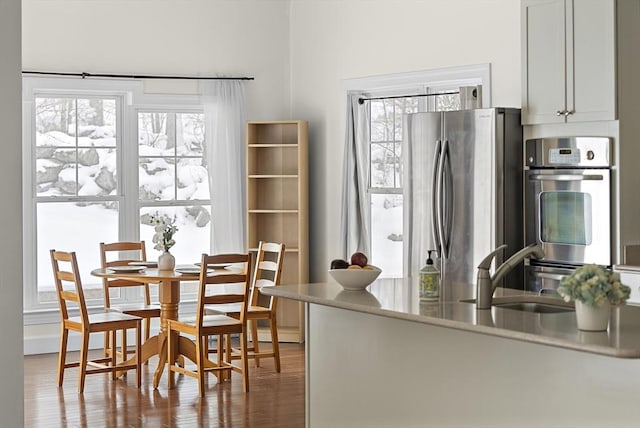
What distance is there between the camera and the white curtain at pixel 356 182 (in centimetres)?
812

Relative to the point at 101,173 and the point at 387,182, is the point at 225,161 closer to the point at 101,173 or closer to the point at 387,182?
the point at 101,173

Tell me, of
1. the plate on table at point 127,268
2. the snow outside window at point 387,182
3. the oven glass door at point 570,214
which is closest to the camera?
the oven glass door at point 570,214

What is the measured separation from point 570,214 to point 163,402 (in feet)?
9.30

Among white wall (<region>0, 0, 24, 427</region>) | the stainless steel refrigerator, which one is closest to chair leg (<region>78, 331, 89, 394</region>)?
white wall (<region>0, 0, 24, 427</region>)

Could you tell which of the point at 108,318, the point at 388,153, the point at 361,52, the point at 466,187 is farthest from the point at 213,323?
the point at 361,52

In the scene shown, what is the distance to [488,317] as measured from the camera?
134 inches

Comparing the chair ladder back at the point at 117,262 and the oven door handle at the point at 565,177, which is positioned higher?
the oven door handle at the point at 565,177

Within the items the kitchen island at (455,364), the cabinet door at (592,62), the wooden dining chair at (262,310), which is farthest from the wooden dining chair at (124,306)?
the cabinet door at (592,62)

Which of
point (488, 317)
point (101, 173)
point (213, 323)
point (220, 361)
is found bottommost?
point (220, 361)

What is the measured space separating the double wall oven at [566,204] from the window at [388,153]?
156 cm

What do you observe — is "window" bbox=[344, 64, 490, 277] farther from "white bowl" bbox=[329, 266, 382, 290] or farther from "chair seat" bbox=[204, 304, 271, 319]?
"white bowl" bbox=[329, 266, 382, 290]

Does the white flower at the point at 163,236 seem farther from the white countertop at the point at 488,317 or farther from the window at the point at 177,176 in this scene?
the white countertop at the point at 488,317

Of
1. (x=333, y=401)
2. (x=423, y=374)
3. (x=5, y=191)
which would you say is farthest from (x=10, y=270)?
(x=423, y=374)

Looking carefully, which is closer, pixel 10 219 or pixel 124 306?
pixel 10 219
